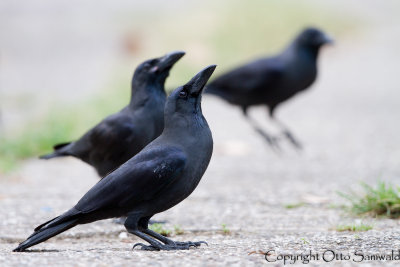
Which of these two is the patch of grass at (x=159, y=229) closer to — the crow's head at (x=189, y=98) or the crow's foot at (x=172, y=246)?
the crow's foot at (x=172, y=246)

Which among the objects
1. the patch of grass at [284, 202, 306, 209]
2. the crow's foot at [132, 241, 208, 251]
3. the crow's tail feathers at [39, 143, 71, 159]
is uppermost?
the crow's tail feathers at [39, 143, 71, 159]

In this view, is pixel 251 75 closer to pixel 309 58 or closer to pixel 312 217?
pixel 309 58

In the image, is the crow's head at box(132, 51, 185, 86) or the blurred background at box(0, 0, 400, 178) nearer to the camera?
the crow's head at box(132, 51, 185, 86)

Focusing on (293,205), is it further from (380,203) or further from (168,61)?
(168,61)

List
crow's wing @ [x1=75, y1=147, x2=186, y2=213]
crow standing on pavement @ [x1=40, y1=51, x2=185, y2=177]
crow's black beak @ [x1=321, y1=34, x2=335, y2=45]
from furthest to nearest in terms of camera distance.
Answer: crow's black beak @ [x1=321, y1=34, x2=335, y2=45], crow standing on pavement @ [x1=40, y1=51, x2=185, y2=177], crow's wing @ [x1=75, y1=147, x2=186, y2=213]

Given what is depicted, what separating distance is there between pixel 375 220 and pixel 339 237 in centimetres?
75

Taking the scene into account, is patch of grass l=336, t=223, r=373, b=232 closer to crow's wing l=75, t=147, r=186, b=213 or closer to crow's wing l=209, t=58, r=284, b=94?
crow's wing l=75, t=147, r=186, b=213

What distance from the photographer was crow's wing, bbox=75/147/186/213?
12.5 feet

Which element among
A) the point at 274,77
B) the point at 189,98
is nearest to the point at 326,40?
the point at 274,77

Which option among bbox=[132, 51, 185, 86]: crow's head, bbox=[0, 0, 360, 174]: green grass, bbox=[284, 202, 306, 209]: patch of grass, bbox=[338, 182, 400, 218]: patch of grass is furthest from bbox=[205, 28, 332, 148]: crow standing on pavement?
bbox=[0, 0, 360, 174]: green grass

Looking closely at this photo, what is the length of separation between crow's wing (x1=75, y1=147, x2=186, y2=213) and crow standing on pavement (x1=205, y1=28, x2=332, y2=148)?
13.7 feet

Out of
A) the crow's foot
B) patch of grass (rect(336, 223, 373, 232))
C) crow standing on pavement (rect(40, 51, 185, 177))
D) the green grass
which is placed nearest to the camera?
the crow's foot

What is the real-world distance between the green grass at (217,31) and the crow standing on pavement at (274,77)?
3216 mm

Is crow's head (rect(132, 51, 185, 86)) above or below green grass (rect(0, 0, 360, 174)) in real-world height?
below
